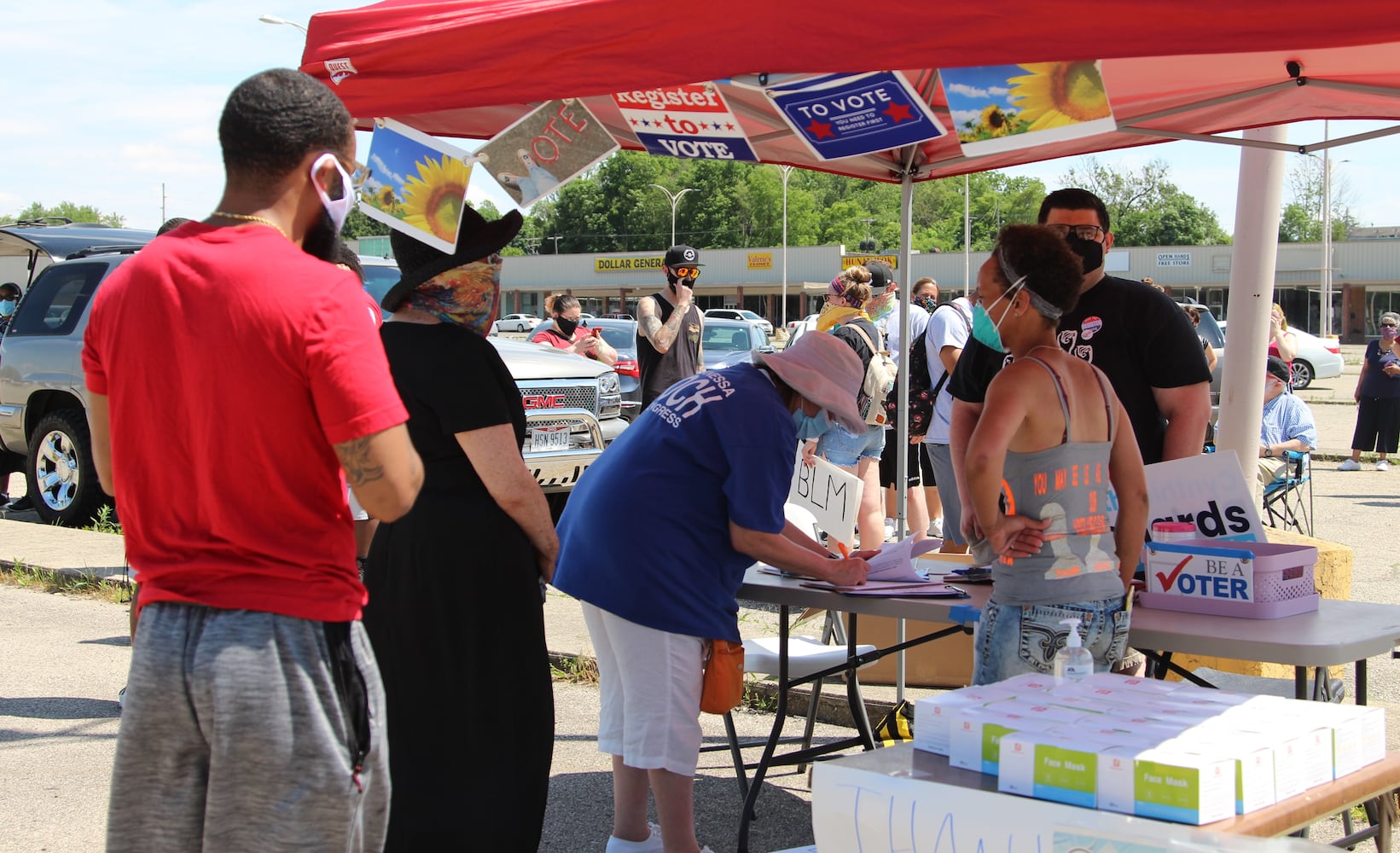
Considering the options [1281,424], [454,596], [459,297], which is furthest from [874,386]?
[454,596]

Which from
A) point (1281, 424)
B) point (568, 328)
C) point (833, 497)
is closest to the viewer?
point (833, 497)

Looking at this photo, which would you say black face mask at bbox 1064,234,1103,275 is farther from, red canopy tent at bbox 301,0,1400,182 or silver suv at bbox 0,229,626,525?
silver suv at bbox 0,229,626,525

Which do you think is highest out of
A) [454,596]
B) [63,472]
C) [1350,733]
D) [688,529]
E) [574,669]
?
[688,529]

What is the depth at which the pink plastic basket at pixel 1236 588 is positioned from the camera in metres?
3.42

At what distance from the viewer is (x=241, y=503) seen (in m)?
1.96

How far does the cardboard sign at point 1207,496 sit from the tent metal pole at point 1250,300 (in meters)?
2.49

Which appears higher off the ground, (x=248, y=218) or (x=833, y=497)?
(x=248, y=218)

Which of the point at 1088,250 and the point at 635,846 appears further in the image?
the point at 1088,250

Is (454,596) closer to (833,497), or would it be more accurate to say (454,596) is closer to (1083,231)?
(833,497)

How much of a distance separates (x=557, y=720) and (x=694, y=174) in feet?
349

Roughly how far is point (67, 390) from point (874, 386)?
22.5 feet

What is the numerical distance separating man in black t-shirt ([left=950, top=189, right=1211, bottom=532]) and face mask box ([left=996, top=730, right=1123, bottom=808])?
6.23 feet

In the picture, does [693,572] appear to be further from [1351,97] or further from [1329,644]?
[1351,97]

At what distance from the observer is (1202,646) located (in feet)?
10.4
